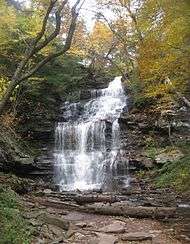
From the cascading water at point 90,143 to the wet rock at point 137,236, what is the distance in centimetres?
1078

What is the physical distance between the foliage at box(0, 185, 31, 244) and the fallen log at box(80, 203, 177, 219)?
382 cm

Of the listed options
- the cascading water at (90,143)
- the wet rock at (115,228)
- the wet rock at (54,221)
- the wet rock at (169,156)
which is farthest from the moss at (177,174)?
the wet rock at (54,221)

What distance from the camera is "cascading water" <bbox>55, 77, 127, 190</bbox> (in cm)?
2231

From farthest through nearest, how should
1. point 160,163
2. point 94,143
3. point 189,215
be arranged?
point 94,143
point 160,163
point 189,215

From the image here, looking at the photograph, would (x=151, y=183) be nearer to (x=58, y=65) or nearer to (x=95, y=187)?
(x=95, y=187)

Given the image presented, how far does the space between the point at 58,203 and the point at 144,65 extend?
7492mm

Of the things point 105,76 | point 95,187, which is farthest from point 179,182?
point 105,76

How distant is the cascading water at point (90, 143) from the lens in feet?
73.2

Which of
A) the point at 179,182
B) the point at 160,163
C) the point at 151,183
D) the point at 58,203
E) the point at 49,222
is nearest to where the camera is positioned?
the point at 49,222

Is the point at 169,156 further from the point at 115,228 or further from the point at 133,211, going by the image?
the point at 115,228

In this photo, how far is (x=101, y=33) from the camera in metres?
31.9

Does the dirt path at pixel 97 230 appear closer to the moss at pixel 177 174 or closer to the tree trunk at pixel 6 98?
the tree trunk at pixel 6 98

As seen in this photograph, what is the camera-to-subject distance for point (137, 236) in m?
10.1

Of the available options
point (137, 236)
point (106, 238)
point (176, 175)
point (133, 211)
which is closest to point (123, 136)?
point (176, 175)
